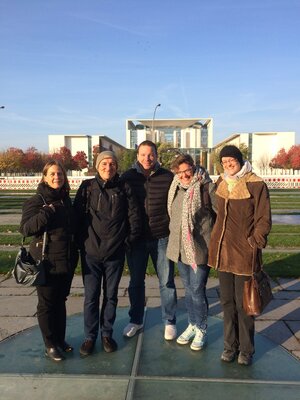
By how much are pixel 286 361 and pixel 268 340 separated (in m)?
0.45

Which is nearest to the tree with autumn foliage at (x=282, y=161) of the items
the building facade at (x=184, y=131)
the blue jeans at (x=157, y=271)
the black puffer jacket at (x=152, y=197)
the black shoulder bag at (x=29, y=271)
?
the building facade at (x=184, y=131)

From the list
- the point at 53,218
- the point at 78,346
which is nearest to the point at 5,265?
the point at 78,346

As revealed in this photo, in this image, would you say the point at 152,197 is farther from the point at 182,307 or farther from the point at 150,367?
the point at 182,307

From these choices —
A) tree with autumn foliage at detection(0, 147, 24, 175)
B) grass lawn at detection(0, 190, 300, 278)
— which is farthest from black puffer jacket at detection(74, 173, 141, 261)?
tree with autumn foliage at detection(0, 147, 24, 175)

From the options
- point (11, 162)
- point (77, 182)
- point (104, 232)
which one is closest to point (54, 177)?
point (104, 232)

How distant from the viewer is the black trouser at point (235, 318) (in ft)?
11.3

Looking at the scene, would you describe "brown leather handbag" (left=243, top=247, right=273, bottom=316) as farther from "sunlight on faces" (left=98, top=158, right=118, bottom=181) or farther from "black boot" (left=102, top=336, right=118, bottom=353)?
"sunlight on faces" (left=98, top=158, right=118, bottom=181)

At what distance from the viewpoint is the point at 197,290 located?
12.3 ft

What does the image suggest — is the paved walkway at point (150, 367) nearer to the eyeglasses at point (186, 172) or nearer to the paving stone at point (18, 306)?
the paving stone at point (18, 306)

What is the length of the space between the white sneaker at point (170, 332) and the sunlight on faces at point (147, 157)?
1659mm

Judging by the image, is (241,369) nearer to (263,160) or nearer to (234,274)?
(234,274)

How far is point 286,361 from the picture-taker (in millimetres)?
3568

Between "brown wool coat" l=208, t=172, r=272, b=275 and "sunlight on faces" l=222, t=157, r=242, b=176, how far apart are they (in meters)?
0.10

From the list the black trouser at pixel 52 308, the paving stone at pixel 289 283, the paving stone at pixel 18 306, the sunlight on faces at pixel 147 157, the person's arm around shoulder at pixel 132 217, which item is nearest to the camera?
the black trouser at pixel 52 308
